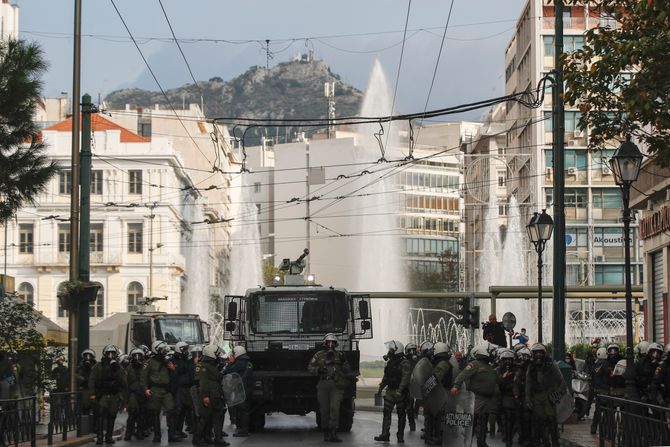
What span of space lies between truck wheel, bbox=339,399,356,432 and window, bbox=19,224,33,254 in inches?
2635

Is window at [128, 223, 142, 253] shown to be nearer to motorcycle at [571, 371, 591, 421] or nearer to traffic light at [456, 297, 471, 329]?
traffic light at [456, 297, 471, 329]

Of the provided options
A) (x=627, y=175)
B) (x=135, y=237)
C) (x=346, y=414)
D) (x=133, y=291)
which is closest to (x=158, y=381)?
(x=346, y=414)

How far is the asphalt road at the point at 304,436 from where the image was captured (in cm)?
2315

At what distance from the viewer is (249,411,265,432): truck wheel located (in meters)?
26.8

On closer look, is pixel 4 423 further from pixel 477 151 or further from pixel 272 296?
pixel 477 151

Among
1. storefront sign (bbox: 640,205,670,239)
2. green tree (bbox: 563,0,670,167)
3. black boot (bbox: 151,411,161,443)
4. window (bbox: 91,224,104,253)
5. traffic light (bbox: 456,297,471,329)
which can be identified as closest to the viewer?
green tree (bbox: 563,0,670,167)

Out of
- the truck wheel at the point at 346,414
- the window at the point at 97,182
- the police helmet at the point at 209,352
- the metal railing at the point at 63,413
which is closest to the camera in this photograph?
the metal railing at the point at 63,413

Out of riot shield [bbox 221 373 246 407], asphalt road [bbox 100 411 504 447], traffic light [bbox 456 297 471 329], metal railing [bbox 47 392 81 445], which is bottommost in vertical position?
asphalt road [bbox 100 411 504 447]

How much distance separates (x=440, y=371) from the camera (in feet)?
Answer: 72.8

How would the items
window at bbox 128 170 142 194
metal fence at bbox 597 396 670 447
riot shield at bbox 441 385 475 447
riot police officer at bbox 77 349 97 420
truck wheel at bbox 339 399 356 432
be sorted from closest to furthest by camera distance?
metal fence at bbox 597 396 670 447
riot shield at bbox 441 385 475 447
riot police officer at bbox 77 349 97 420
truck wheel at bbox 339 399 356 432
window at bbox 128 170 142 194

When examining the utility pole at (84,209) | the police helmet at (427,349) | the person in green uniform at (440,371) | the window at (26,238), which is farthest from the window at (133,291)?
the person in green uniform at (440,371)

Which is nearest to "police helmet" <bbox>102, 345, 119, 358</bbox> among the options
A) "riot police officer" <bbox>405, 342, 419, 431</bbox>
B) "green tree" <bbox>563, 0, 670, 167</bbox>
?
"riot police officer" <bbox>405, 342, 419, 431</bbox>

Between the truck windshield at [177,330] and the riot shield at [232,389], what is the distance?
22423 mm

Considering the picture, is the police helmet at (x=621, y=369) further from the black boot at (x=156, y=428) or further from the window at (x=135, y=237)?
the window at (x=135, y=237)
